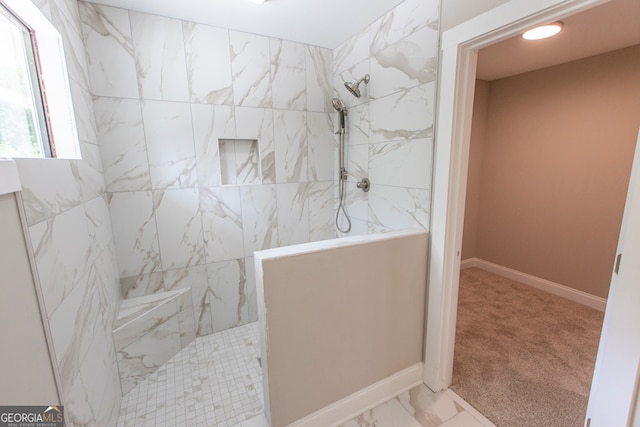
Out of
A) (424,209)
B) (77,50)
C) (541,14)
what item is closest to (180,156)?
(77,50)

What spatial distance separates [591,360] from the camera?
6.72 ft

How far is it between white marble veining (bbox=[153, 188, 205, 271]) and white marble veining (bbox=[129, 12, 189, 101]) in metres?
0.77

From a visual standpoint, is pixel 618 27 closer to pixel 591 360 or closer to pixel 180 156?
pixel 591 360

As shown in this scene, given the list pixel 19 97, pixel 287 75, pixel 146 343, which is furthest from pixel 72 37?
pixel 146 343

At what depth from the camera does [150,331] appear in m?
2.02

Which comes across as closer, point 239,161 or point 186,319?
point 186,319

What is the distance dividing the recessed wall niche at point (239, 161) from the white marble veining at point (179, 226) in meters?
0.34

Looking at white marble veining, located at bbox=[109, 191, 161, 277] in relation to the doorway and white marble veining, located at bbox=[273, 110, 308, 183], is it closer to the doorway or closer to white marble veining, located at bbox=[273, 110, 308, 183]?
white marble veining, located at bbox=[273, 110, 308, 183]

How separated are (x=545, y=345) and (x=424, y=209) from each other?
5.56 ft

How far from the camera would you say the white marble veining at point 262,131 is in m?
2.36

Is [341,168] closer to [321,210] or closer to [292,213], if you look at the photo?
[321,210]

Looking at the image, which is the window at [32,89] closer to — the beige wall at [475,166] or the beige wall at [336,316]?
the beige wall at [336,316]

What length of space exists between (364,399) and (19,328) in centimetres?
171

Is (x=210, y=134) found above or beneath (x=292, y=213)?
above
